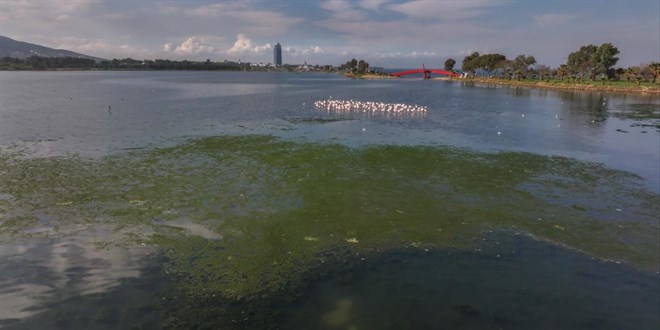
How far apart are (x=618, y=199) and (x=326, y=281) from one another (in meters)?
16.7

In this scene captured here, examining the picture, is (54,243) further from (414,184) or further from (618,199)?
(618,199)

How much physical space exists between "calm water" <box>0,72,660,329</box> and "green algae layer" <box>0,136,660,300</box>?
10cm

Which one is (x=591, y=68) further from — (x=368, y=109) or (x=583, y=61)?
(x=368, y=109)

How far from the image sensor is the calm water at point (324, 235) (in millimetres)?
10617

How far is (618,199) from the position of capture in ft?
63.8

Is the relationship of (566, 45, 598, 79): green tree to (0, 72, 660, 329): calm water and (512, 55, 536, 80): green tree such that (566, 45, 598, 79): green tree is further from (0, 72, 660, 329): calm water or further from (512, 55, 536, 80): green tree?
(0, 72, 660, 329): calm water

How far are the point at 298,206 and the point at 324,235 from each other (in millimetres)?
3197

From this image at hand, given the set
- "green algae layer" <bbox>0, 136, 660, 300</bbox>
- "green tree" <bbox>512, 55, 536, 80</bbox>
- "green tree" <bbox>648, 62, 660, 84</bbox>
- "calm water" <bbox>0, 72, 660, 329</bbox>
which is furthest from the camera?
"green tree" <bbox>512, 55, 536, 80</bbox>

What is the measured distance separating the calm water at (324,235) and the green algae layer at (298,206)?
101 mm

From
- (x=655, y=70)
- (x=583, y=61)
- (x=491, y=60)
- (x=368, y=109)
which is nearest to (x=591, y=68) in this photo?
(x=583, y=61)

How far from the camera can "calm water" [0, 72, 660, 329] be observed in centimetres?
1062

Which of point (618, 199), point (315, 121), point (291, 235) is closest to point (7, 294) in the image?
point (291, 235)

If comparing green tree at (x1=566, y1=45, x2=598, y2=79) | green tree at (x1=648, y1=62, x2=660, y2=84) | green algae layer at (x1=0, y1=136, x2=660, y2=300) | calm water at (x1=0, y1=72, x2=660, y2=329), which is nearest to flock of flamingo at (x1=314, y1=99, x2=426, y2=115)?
calm water at (x1=0, y1=72, x2=660, y2=329)

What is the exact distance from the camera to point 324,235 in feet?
49.2
